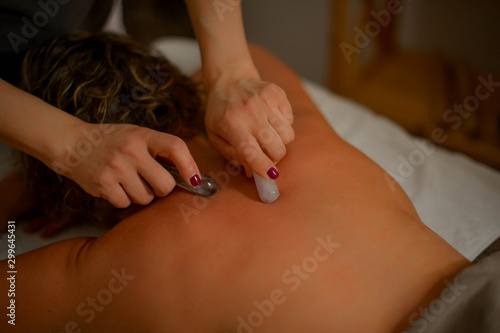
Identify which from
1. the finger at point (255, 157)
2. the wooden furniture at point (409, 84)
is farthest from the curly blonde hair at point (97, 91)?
the wooden furniture at point (409, 84)

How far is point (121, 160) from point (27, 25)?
20.2 inches

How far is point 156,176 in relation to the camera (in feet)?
2.38

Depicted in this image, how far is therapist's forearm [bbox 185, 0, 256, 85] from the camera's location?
0.91m

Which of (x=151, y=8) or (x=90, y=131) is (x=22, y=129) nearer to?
(x=90, y=131)

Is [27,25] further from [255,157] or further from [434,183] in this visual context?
[434,183]

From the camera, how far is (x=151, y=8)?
2611 mm

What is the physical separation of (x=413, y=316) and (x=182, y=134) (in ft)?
1.89

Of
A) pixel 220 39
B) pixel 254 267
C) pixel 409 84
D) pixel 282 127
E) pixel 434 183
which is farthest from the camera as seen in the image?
pixel 409 84

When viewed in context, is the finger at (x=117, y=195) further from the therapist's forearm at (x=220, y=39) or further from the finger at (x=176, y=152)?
the therapist's forearm at (x=220, y=39)

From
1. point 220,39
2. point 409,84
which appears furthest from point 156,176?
point 409,84

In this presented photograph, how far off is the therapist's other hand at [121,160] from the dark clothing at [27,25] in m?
0.40

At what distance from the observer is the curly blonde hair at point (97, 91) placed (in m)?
0.84

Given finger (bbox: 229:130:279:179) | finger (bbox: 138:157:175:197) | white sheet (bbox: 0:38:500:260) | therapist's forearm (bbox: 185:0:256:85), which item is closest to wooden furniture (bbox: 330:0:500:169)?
white sheet (bbox: 0:38:500:260)

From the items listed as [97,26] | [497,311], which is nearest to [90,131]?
[97,26]
